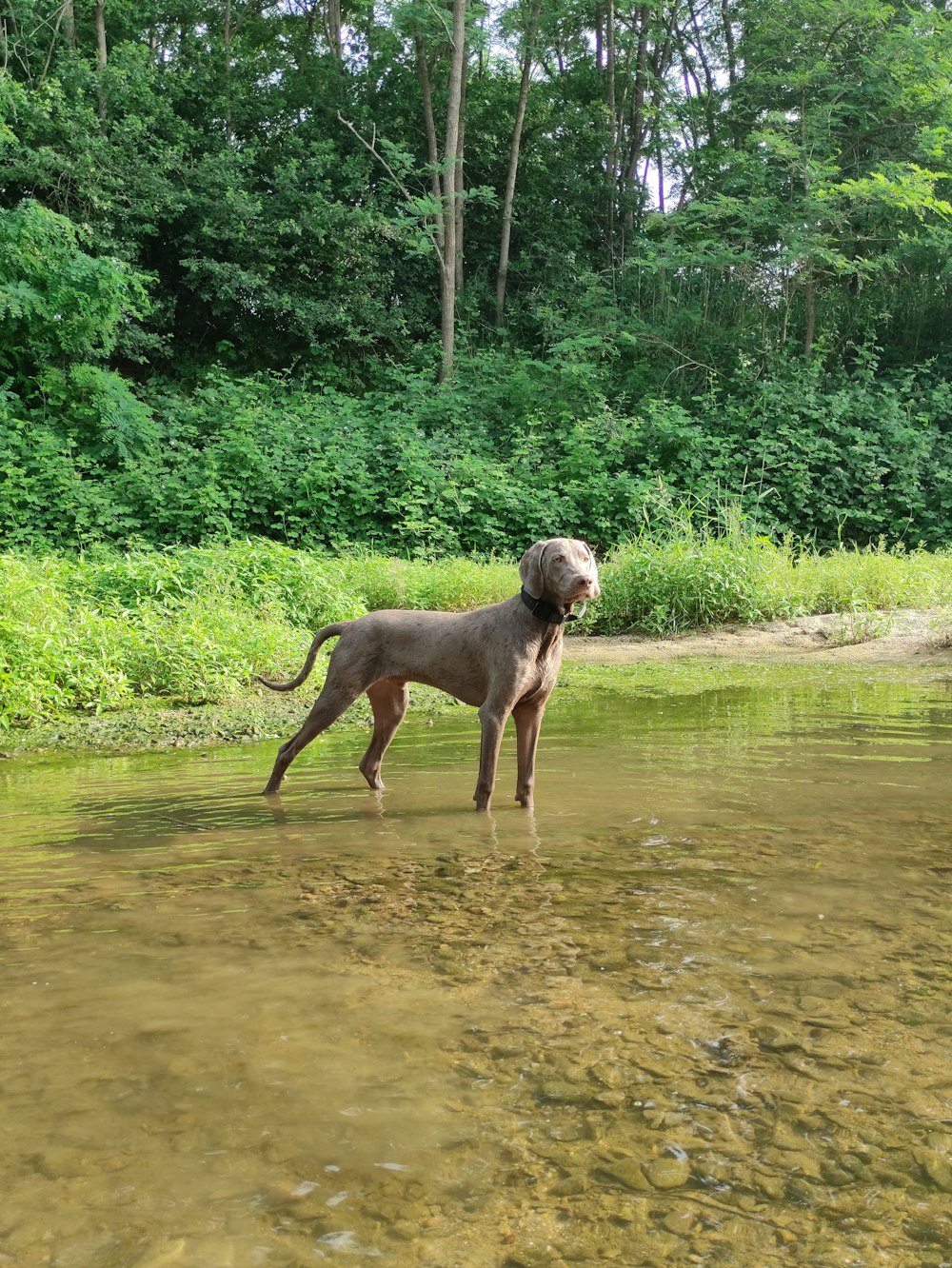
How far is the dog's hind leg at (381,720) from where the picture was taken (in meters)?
5.80

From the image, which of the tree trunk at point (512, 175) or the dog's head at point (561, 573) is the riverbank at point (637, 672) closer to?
the dog's head at point (561, 573)

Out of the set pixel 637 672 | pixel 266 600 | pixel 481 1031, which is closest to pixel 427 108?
pixel 266 600

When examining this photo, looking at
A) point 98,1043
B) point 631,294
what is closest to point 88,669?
point 98,1043

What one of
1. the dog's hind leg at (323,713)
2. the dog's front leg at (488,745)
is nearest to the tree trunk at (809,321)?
the dog's hind leg at (323,713)

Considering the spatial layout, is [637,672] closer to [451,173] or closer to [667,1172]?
[667,1172]

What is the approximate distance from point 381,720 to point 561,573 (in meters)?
1.56

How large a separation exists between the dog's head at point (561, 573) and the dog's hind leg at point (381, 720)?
1134mm

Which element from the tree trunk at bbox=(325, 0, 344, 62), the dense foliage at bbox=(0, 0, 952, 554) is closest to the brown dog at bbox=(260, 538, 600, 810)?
the dense foliage at bbox=(0, 0, 952, 554)

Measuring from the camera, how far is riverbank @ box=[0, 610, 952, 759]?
24.1ft

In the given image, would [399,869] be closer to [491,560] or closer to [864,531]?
[491,560]

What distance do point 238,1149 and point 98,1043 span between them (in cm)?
70

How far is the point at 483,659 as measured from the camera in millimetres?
5270

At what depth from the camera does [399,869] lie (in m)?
4.29

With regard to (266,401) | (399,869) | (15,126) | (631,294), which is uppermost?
(15,126)
